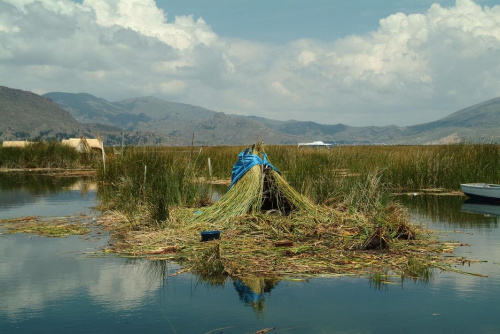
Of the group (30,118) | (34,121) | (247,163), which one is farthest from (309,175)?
(30,118)

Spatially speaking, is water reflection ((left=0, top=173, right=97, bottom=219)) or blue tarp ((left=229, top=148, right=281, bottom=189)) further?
water reflection ((left=0, top=173, right=97, bottom=219))

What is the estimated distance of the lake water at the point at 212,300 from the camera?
5716 millimetres

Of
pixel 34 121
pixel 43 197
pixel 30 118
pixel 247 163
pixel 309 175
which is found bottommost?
pixel 43 197

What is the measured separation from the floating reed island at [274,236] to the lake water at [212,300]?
1.28 ft

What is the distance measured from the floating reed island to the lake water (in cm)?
39

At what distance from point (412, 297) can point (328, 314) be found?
3.73 ft

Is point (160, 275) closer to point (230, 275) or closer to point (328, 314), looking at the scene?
point (230, 275)

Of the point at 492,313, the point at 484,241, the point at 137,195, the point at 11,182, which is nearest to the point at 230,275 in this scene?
the point at 492,313

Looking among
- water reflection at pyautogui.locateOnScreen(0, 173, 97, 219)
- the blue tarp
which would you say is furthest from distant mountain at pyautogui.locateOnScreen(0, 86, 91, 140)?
the blue tarp

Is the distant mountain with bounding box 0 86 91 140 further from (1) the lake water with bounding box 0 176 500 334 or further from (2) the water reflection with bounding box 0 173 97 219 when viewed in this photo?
(1) the lake water with bounding box 0 176 500 334

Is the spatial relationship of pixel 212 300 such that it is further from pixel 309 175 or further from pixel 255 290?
pixel 309 175

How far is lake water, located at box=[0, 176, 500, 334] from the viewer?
5.72 meters

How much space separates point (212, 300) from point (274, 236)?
3091 mm

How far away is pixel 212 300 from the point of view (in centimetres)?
650
